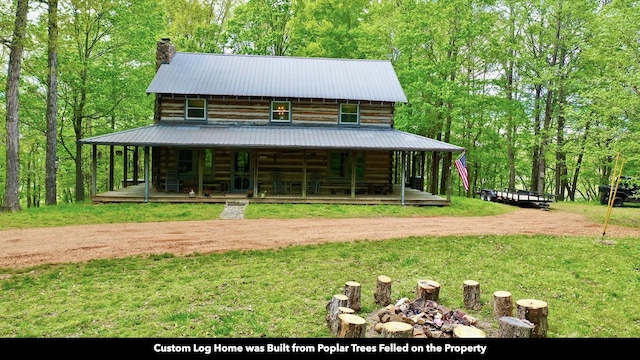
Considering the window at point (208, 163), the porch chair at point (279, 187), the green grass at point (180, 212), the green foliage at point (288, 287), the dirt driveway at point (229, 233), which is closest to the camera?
the green foliage at point (288, 287)

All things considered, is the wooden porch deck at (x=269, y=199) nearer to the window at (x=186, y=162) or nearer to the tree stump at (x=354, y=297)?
the window at (x=186, y=162)

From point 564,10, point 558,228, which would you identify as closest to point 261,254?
point 558,228

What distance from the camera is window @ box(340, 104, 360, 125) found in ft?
67.9

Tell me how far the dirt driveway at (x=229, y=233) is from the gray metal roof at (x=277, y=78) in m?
8.42

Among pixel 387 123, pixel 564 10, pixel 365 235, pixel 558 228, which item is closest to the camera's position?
pixel 365 235

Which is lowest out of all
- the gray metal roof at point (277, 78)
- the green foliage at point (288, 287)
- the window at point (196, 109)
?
the green foliage at point (288, 287)

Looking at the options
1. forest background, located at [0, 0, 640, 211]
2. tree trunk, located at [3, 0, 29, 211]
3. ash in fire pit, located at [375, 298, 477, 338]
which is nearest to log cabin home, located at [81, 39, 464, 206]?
forest background, located at [0, 0, 640, 211]

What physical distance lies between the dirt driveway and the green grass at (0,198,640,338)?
0.77m

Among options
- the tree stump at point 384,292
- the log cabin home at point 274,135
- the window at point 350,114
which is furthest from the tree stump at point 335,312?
the window at point 350,114

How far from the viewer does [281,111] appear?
2033 cm

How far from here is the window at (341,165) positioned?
66.3 ft
